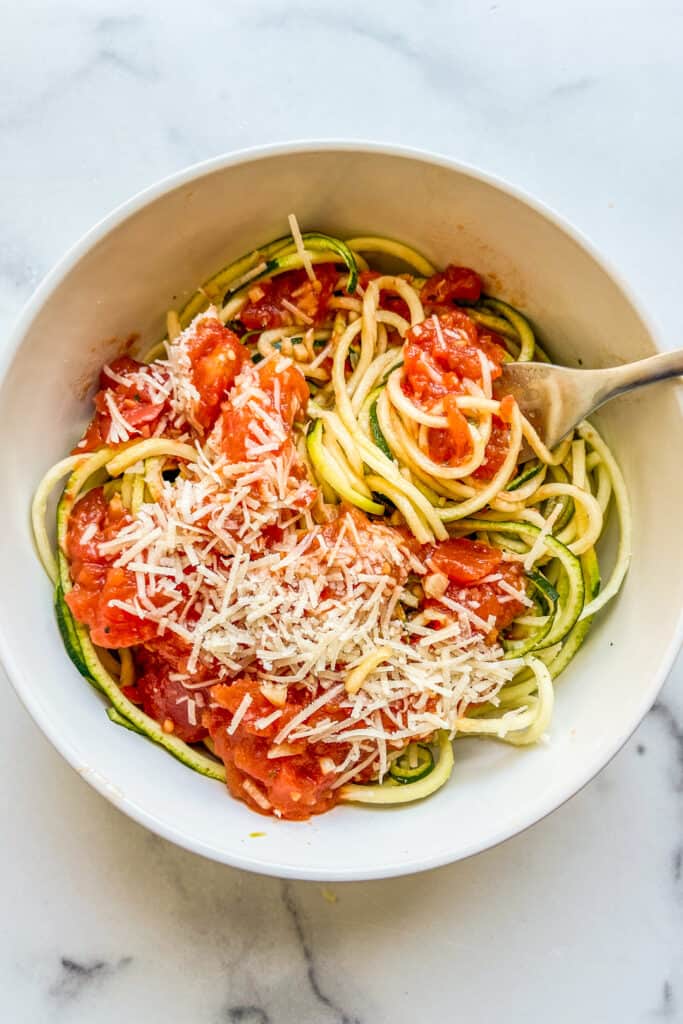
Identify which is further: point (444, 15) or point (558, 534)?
point (444, 15)

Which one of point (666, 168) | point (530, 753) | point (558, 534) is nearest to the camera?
point (530, 753)

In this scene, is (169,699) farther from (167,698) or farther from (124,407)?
(124,407)

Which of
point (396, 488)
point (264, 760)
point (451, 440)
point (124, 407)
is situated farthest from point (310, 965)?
point (124, 407)

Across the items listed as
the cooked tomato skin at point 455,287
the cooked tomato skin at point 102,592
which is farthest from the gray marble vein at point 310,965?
the cooked tomato skin at point 455,287

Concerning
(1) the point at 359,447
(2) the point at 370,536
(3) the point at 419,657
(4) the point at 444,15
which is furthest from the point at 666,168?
(3) the point at 419,657

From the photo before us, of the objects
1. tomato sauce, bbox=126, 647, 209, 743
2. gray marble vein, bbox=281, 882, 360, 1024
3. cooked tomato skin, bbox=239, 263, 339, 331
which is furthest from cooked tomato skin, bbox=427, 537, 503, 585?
gray marble vein, bbox=281, 882, 360, 1024

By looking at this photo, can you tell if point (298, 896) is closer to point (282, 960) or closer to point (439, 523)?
point (282, 960)

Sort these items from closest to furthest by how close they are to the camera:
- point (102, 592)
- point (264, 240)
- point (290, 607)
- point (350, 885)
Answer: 1. point (290, 607)
2. point (102, 592)
3. point (264, 240)
4. point (350, 885)
